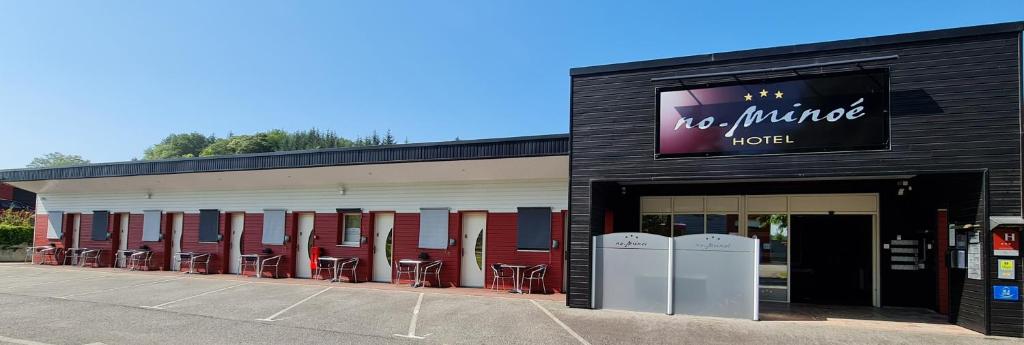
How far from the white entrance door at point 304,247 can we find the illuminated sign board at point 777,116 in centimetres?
984

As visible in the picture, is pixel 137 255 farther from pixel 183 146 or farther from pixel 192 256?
pixel 183 146

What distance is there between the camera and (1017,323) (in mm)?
8023

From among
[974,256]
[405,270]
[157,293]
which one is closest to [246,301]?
[157,293]

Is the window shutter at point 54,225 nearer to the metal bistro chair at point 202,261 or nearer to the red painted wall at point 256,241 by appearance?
the metal bistro chair at point 202,261

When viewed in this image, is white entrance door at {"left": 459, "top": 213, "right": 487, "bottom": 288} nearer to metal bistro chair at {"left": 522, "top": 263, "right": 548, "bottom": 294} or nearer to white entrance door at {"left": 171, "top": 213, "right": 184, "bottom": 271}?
metal bistro chair at {"left": 522, "top": 263, "right": 548, "bottom": 294}

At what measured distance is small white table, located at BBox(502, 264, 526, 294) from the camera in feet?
42.3

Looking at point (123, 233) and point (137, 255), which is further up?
→ point (123, 233)

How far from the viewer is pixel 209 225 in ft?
57.4

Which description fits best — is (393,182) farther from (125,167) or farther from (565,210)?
(125,167)

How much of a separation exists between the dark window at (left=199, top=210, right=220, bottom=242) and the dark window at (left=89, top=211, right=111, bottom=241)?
420 centimetres

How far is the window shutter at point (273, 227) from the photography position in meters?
16.2

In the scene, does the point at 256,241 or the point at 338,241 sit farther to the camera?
the point at 256,241

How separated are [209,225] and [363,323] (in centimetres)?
1047

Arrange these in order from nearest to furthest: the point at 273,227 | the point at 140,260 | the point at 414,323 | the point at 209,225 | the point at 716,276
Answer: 1. the point at 414,323
2. the point at 716,276
3. the point at 273,227
4. the point at 209,225
5. the point at 140,260
